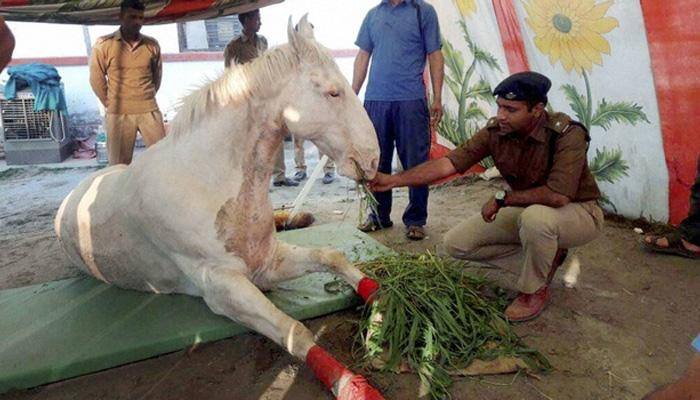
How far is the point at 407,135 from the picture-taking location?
13.1ft

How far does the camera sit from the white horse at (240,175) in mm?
2195

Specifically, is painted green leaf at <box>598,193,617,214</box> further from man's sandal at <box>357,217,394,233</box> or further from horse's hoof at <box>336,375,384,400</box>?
horse's hoof at <box>336,375,384,400</box>

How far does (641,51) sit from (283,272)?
125 inches

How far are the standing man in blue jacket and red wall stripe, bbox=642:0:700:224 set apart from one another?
157 centimetres

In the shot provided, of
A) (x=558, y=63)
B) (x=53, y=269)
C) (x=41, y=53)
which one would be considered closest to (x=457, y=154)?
(x=558, y=63)

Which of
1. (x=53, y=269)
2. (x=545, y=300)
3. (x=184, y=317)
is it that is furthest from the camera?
(x=53, y=269)

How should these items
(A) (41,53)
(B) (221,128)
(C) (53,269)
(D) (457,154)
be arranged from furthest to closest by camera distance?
1. (A) (41,53)
2. (C) (53,269)
3. (D) (457,154)
4. (B) (221,128)

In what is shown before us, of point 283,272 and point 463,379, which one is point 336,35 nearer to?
point 283,272

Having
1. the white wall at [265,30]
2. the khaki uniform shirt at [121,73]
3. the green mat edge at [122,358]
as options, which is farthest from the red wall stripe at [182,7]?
the green mat edge at [122,358]

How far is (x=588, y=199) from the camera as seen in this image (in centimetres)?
276

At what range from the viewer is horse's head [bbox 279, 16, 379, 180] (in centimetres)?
219

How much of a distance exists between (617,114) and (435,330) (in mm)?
2872

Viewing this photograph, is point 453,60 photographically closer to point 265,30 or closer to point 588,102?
point 588,102

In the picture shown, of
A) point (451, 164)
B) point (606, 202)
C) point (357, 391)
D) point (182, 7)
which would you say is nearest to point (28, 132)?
point (182, 7)
